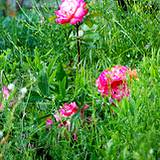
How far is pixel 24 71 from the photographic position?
2.41 metres

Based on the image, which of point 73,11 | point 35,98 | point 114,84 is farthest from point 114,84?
point 73,11

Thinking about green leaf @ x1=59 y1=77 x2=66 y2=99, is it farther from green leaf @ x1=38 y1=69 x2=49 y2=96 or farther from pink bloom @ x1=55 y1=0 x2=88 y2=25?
pink bloom @ x1=55 y1=0 x2=88 y2=25

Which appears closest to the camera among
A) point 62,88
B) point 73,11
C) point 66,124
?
point 66,124

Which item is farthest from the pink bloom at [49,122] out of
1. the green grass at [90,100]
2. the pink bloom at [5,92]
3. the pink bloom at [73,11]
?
the pink bloom at [73,11]

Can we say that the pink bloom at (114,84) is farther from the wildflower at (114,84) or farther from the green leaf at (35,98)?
the green leaf at (35,98)

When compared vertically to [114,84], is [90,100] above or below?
below

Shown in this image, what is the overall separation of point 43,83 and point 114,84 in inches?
10.1

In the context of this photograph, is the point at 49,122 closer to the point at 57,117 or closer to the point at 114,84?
the point at 57,117

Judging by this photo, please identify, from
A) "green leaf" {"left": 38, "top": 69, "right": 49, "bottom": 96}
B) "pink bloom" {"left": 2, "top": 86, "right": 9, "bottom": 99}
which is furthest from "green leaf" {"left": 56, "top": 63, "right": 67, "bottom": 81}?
"pink bloom" {"left": 2, "top": 86, "right": 9, "bottom": 99}

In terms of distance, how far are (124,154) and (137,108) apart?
0.33 metres

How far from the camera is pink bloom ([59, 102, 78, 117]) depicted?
194 cm

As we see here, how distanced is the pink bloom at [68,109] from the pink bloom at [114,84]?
109 millimetres

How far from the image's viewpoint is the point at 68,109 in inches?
77.1

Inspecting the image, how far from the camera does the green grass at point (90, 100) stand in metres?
1.65
